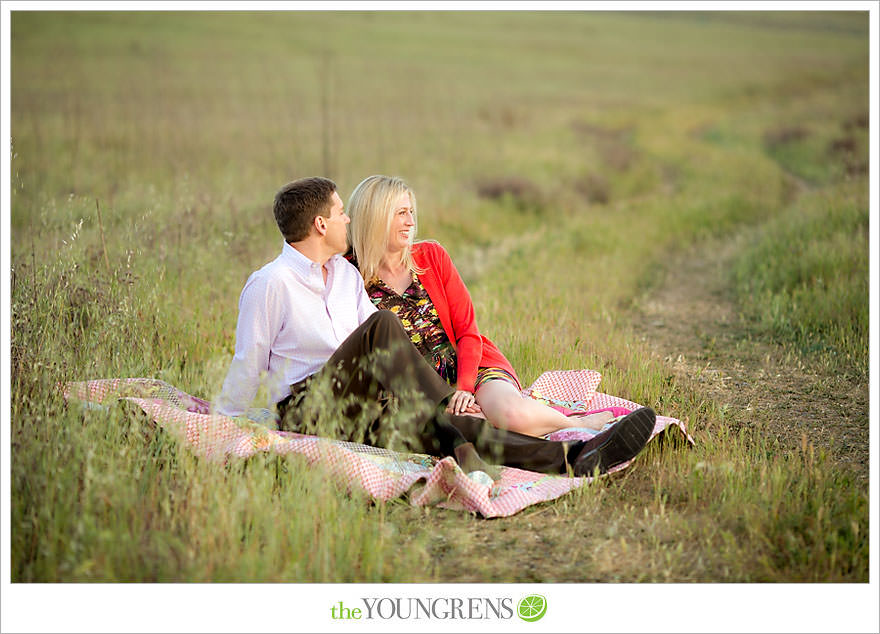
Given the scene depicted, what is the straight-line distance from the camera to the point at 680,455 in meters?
3.80

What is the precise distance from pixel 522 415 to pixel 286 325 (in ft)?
4.03

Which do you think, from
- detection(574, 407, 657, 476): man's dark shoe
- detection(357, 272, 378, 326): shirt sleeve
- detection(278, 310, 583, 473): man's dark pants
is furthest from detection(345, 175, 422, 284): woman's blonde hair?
detection(574, 407, 657, 476): man's dark shoe

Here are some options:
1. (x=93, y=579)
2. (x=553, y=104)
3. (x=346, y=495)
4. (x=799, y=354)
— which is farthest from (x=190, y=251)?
(x=553, y=104)

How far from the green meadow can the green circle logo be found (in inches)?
5.7

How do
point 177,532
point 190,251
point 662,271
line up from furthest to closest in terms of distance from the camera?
point 662,271
point 190,251
point 177,532

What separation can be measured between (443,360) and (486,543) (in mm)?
1368

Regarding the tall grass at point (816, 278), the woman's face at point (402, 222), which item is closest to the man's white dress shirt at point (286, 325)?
the woman's face at point (402, 222)

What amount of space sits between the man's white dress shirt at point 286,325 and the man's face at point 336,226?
150 mm

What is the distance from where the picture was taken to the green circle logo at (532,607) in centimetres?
275

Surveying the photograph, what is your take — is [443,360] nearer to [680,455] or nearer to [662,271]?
[680,455]

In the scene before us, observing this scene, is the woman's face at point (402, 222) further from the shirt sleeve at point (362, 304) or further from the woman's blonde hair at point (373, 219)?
the shirt sleeve at point (362, 304)

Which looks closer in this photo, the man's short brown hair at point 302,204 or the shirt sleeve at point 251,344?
the shirt sleeve at point 251,344

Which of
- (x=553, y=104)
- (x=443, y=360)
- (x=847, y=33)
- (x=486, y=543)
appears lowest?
(x=486, y=543)

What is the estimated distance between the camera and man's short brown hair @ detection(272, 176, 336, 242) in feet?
12.8
